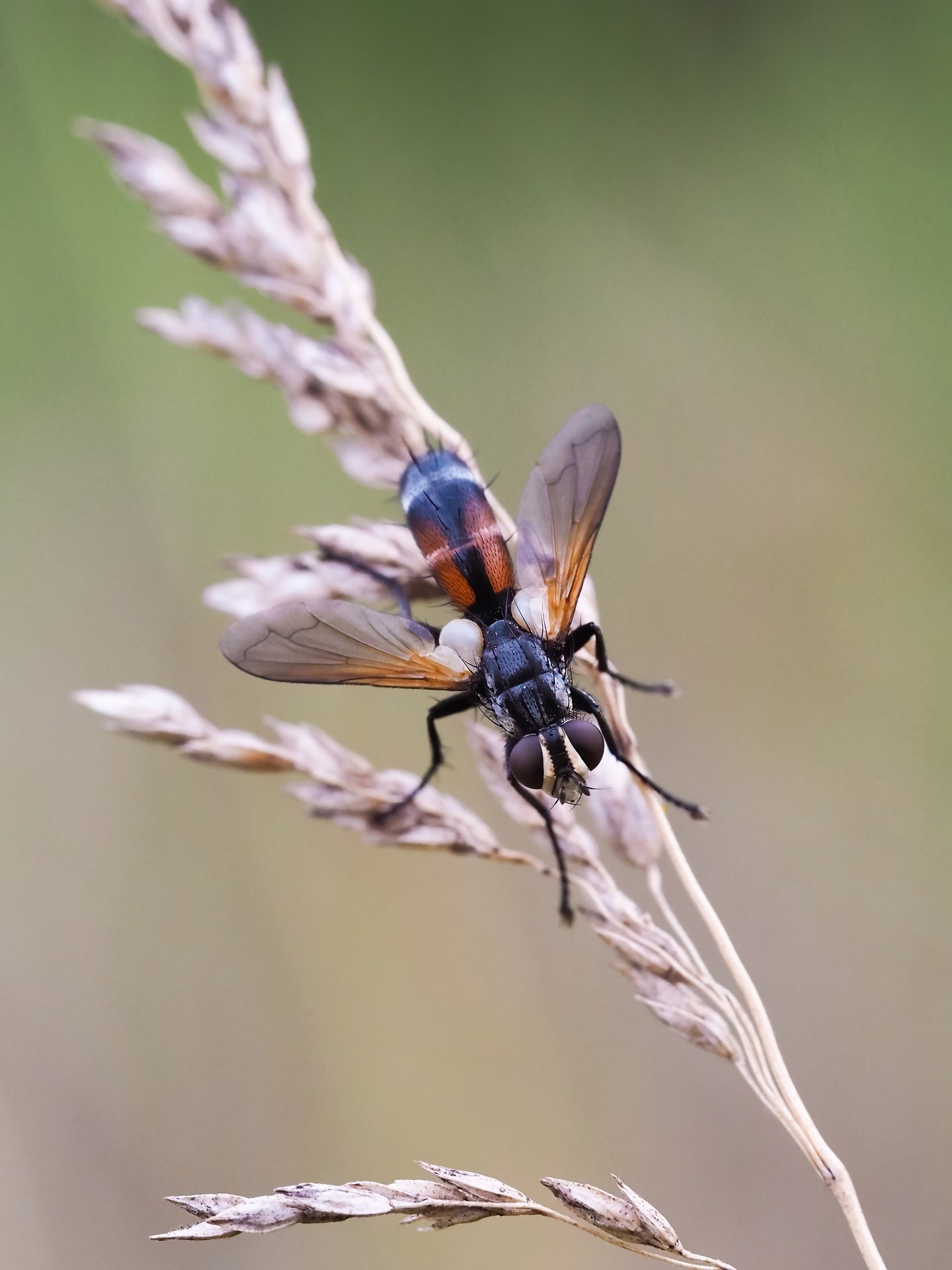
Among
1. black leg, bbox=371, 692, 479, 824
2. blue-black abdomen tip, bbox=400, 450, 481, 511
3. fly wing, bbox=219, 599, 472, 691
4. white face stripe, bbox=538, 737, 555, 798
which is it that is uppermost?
blue-black abdomen tip, bbox=400, 450, 481, 511

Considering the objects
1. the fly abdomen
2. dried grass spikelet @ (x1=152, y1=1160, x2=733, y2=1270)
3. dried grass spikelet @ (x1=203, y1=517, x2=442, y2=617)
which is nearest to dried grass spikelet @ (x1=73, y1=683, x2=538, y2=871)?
dried grass spikelet @ (x1=203, y1=517, x2=442, y2=617)

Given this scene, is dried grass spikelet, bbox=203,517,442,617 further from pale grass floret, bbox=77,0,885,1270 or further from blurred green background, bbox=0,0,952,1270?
blurred green background, bbox=0,0,952,1270

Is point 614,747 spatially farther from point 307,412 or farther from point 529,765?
point 307,412

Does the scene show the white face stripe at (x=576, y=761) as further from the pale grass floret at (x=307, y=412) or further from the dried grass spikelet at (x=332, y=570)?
the dried grass spikelet at (x=332, y=570)

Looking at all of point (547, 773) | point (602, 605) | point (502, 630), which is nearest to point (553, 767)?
point (547, 773)

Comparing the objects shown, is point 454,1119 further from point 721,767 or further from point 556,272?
point 556,272

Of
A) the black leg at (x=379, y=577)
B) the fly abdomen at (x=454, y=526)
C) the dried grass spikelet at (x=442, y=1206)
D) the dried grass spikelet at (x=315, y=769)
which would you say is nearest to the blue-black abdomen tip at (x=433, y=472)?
the fly abdomen at (x=454, y=526)
